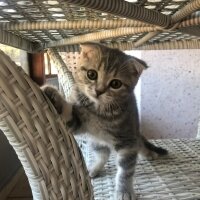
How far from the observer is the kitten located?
0.84m

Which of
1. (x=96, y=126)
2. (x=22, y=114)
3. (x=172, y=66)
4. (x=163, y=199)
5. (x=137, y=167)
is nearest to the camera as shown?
(x=22, y=114)

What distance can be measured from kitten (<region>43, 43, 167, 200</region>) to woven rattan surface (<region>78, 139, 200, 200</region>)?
0.03m

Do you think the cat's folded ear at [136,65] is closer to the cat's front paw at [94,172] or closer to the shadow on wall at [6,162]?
the cat's front paw at [94,172]

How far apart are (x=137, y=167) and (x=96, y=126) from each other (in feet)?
0.64

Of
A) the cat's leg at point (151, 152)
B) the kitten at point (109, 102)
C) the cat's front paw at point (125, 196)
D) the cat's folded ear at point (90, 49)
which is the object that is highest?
the cat's folded ear at point (90, 49)

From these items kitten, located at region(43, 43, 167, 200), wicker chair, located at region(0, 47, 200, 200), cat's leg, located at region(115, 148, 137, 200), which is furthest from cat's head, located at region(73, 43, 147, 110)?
wicker chair, located at region(0, 47, 200, 200)

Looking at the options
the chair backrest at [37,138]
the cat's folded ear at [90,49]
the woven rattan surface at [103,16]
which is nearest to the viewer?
→ the chair backrest at [37,138]

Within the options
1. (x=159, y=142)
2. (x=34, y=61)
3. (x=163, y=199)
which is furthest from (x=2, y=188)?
(x=163, y=199)

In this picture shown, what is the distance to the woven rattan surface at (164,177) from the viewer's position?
749 millimetres

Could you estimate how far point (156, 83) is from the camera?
76.7 inches

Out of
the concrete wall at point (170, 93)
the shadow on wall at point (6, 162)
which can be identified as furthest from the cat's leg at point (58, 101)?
the concrete wall at point (170, 93)

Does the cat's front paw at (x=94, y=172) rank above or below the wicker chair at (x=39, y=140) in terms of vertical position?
below

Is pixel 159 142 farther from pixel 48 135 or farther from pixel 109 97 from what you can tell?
pixel 48 135

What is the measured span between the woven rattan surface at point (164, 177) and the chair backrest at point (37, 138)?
0.30m
